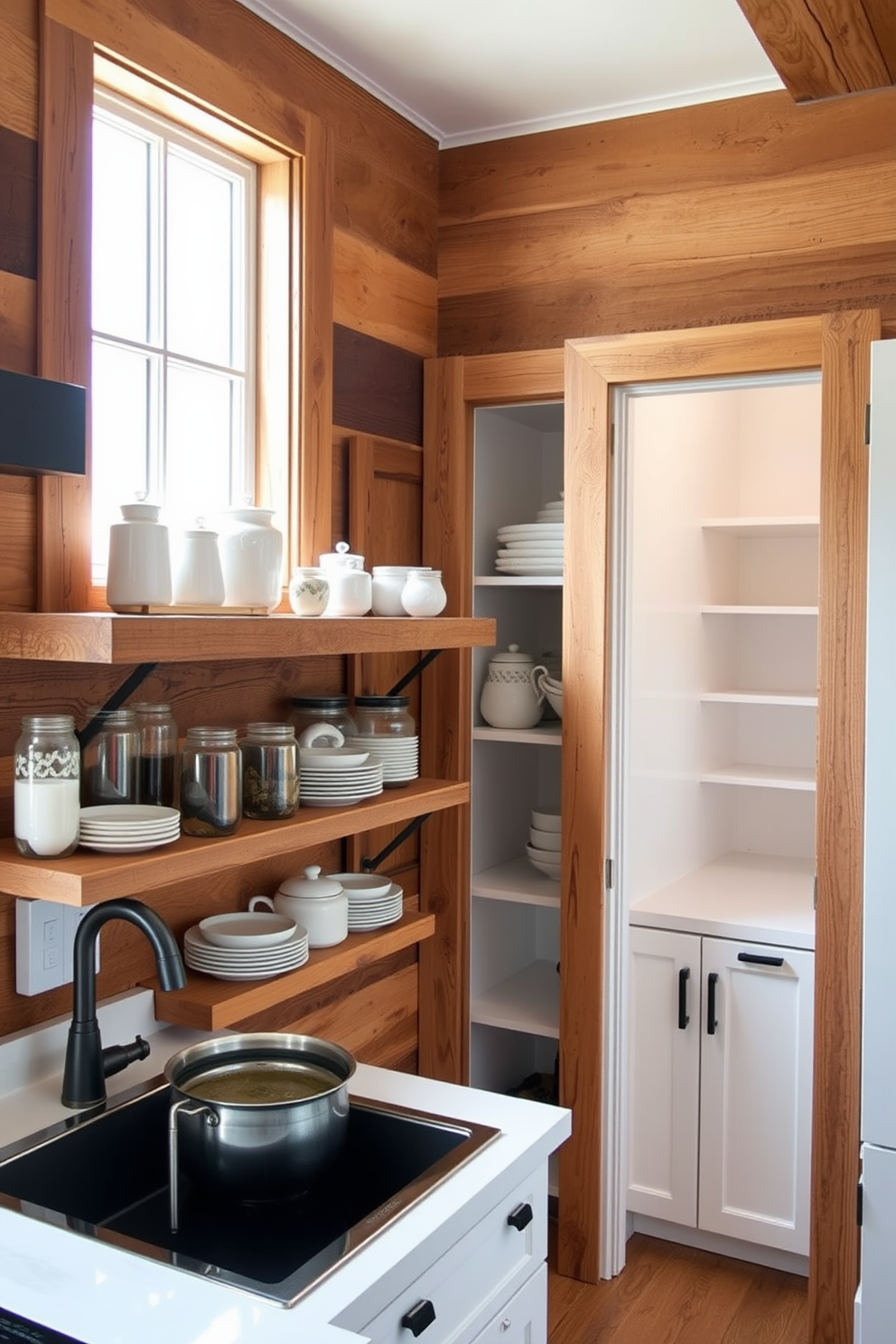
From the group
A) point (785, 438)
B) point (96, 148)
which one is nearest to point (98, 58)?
point (96, 148)

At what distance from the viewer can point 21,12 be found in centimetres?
181

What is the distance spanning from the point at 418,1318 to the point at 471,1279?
0.58 feet

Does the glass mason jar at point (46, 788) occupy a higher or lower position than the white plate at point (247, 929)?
higher

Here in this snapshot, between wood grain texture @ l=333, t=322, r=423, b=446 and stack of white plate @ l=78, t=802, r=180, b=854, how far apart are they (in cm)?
98

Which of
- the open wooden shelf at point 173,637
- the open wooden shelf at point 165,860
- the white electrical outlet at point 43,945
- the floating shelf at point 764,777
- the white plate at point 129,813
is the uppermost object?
the open wooden shelf at point 173,637

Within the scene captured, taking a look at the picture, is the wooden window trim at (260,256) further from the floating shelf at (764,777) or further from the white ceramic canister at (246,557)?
the floating shelf at (764,777)

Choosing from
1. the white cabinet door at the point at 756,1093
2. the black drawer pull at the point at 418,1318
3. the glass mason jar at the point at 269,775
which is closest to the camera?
the black drawer pull at the point at 418,1318

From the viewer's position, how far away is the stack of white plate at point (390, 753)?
243 centimetres

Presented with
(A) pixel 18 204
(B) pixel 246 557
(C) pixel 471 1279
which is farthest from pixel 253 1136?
(A) pixel 18 204

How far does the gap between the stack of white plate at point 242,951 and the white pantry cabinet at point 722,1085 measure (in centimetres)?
114

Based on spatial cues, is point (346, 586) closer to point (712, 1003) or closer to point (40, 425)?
point (40, 425)

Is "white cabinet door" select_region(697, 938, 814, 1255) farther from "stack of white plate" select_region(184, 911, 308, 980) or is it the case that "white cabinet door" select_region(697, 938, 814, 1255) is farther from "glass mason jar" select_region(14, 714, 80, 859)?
"glass mason jar" select_region(14, 714, 80, 859)

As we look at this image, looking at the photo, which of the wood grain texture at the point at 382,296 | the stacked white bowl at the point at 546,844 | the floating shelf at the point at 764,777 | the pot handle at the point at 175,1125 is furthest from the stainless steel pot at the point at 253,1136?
the floating shelf at the point at 764,777

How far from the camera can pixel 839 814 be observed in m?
2.48
